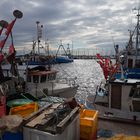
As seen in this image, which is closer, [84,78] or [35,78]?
[35,78]

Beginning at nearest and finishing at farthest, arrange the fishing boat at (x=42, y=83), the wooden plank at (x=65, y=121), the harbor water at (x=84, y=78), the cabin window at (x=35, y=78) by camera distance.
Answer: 1. the wooden plank at (x=65, y=121)
2. the fishing boat at (x=42, y=83)
3. the cabin window at (x=35, y=78)
4. the harbor water at (x=84, y=78)

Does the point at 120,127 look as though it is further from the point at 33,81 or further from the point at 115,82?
the point at 33,81

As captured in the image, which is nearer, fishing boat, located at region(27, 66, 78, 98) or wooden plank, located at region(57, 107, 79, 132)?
wooden plank, located at region(57, 107, 79, 132)

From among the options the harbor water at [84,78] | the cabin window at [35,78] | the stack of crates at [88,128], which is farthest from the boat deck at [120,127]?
the harbor water at [84,78]

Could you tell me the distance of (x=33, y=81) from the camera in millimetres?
16781

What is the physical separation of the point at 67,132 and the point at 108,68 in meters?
16.2

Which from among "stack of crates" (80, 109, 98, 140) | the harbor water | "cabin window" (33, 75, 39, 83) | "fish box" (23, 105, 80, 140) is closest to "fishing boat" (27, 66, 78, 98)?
"cabin window" (33, 75, 39, 83)

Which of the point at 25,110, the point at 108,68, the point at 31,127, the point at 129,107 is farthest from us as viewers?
the point at 108,68

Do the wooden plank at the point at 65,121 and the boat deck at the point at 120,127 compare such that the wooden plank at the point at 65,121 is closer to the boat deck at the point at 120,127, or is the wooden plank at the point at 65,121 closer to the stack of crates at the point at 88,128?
the stack of crates at the point at 88,128

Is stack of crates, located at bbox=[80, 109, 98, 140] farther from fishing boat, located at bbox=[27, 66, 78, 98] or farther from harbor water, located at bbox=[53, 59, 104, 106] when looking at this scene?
harbor water, located at bbox=[53, 59, 104, 106]

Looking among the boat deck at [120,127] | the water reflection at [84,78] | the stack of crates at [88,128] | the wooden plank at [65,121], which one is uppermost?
the wooden plank at [65,121]

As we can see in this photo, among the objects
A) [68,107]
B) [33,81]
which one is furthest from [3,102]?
[33,81]

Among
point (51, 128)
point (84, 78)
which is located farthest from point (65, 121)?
point (84, 78)

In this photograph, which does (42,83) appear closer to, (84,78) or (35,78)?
(35,78)
